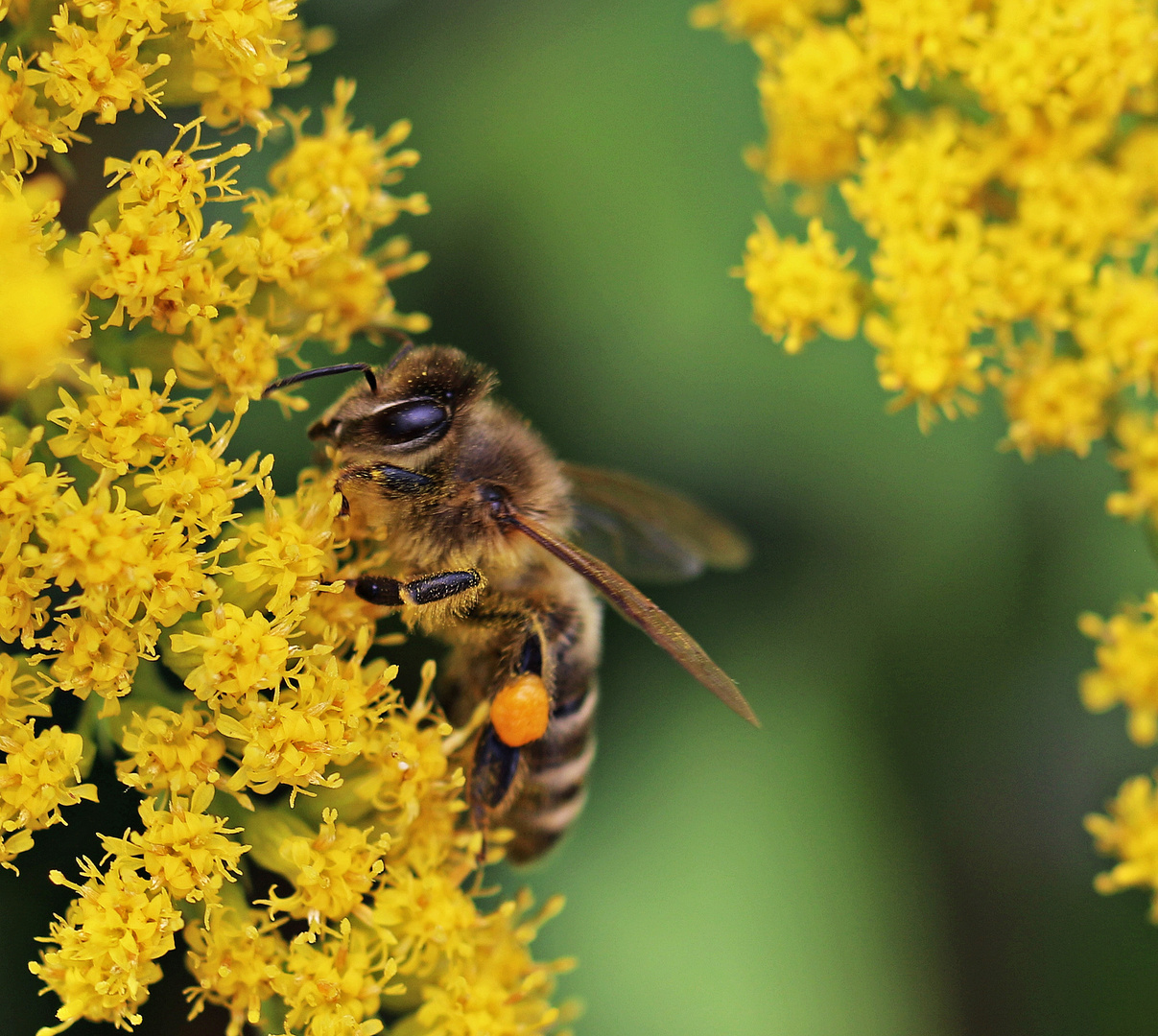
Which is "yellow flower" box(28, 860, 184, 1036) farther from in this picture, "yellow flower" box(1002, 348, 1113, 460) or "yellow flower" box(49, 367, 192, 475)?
"yellow flower" box(1002, 348, 1113, 460)

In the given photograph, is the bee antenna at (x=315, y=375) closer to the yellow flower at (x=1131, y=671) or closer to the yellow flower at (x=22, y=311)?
the yellow flower at (x=22, y=311)

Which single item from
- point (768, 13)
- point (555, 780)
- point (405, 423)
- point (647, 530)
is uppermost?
point (768, 13)

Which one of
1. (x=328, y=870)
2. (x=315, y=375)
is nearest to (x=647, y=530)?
(x=315, y=375)

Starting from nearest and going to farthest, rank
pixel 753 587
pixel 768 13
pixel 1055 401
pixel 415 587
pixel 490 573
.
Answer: pixel 415 587, pixel 490 573, pixel 1055 401, pixel 768 13, pixel 753 587

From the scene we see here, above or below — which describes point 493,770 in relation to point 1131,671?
below

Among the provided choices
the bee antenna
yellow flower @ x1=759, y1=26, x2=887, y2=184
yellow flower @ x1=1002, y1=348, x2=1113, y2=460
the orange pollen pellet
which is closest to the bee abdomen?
the orange pollen pellet

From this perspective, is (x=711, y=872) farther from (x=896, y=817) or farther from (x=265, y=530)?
(x=265, y=530)

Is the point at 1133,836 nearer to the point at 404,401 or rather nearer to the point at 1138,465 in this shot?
the point at 1138,465

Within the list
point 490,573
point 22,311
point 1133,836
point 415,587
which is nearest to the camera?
point 22,311
